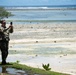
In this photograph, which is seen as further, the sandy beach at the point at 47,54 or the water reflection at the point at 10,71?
the sandy beach at the point at 47,54

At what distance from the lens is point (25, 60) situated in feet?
74.8

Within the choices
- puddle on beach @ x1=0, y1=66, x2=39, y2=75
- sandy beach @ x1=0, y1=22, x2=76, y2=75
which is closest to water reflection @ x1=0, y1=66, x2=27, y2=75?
puddle on beach @ x1=0, y1=66, x2=39, y2=75

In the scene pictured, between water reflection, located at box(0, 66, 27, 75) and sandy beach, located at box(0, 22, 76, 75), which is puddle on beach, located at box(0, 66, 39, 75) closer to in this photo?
water reflection, located at box(0, 66, 27, 75)

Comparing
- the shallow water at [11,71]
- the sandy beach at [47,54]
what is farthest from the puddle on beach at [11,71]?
the sandy beach at [47,54]

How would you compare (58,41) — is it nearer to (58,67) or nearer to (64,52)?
(64,52)

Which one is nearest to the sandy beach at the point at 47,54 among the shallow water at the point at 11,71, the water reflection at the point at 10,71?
the shallow water at the point at 11,71

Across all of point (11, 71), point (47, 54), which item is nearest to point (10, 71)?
point (11, 71)

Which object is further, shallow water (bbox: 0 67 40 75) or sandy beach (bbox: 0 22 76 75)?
sandy beach (bbox: 0 22 76 75)

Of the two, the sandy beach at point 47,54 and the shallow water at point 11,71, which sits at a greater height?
the sandy beach at point 47,54

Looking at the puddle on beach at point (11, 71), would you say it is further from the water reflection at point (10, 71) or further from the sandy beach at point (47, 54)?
the sandy beach at point (47, 54)

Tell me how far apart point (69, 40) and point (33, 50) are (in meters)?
7.39

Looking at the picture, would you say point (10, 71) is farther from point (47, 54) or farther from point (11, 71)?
point (47, 54)

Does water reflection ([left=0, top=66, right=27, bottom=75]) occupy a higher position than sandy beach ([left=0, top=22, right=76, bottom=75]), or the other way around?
sandy beach ([left=0, top=22, right=76, bottom=75])

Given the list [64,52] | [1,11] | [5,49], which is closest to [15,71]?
[5,49]
